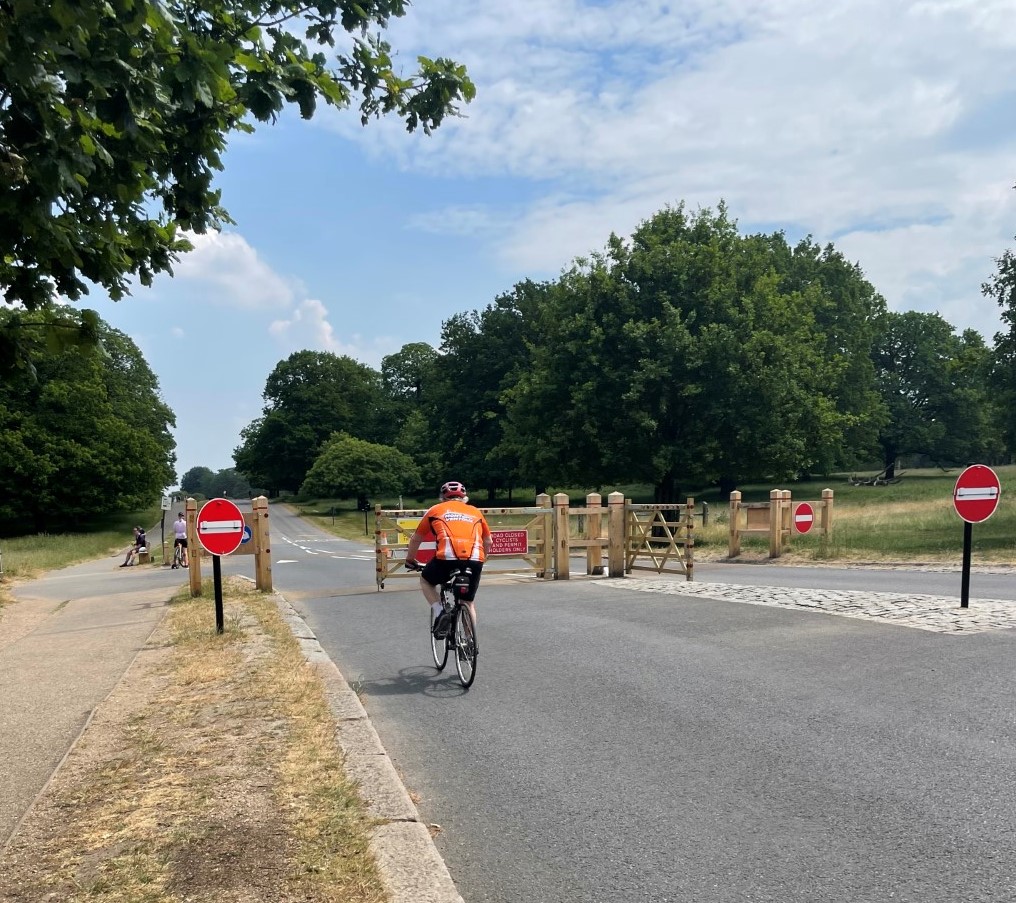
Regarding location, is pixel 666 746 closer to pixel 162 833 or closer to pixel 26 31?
pixel 162 833

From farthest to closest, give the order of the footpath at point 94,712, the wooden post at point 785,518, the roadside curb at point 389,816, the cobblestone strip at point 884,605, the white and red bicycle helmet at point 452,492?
the wooden post at point 785,518 → the cobblestone strip at point 884,605 → the white and red bicycle helmet at point 452,492 → the footpath at point 94,712 → the roadside curb at point 389,816

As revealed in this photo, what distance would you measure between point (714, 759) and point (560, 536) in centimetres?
1261

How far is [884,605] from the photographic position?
11.3 meters

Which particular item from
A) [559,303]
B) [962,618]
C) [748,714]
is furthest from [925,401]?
[748,714]

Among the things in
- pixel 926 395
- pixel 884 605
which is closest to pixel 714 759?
pixel 884 605

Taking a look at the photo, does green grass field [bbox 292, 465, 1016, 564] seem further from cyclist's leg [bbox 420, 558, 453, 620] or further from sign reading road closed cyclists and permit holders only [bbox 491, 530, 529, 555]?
cyclist's leg [bbox 420, 558, 453, 620]

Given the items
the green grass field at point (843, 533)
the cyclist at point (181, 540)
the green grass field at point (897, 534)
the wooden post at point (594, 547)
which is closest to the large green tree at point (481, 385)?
the green grass field at point (843, 533)

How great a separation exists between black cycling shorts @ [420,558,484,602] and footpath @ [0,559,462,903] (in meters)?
1.20

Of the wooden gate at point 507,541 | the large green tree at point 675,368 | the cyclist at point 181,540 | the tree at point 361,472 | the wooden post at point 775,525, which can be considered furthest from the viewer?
the tree at point 361,472

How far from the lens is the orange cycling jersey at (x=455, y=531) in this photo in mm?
8039

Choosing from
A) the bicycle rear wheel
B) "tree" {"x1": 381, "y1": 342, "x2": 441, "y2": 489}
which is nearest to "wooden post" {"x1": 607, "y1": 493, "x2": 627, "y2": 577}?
the bicycle rear wheel

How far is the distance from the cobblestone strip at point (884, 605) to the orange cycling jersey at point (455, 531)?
15.8 feet

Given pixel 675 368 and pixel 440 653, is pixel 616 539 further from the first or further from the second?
pixel 675 368

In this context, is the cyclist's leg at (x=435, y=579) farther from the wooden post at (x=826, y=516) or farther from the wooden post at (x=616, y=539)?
the wooden post at (x=826, y=516)
